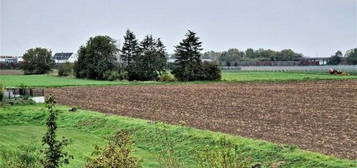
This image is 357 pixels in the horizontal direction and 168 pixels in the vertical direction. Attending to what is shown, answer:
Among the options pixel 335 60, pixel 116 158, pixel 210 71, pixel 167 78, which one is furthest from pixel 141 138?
pixel 335 60

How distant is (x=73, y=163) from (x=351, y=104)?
22.5 m

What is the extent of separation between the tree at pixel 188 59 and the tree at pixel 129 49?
9597mm

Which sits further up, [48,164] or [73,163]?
[48,164]

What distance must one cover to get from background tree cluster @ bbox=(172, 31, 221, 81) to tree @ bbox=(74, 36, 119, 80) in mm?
13404

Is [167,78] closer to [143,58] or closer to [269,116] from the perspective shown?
[143,58]

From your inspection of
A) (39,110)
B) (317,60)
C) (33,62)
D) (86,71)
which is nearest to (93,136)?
(39,110)

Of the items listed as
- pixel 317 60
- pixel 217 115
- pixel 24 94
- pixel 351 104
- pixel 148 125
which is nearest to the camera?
pixel 148 125

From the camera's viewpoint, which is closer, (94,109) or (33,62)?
(94,109)

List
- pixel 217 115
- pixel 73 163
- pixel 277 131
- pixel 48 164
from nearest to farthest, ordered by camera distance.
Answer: pixel 48 164 < pixel 73 163 < pixel 277 131 < pixel 217 115

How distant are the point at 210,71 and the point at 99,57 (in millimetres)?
22160

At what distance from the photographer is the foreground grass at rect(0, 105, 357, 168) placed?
18.7 meters

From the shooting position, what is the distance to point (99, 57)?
314 ft

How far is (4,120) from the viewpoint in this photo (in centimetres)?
3453

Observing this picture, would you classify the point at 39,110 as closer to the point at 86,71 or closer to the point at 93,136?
the point at 93,136
